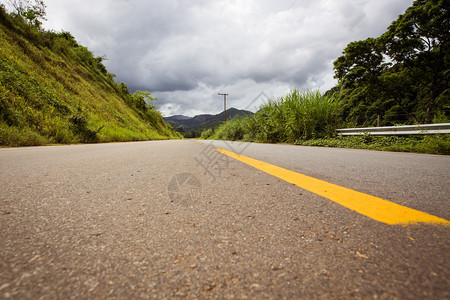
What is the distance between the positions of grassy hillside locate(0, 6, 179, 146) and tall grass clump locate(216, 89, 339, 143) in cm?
885

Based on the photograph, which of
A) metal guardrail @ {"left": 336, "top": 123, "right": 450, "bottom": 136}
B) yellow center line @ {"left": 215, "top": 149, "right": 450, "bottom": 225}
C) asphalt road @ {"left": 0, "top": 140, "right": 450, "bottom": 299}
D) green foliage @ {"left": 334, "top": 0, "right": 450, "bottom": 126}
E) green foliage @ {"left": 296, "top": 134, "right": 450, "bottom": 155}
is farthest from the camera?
green foliage @ {"left": 334, "top": 0, "right": 450, "bottom": 126}

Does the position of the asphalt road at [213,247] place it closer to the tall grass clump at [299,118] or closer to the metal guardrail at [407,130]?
the metal guardrail at [407,130]

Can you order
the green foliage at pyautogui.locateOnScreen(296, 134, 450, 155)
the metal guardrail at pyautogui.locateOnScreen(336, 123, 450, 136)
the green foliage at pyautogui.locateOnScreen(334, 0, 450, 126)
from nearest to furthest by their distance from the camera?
1. the green foliage at pyautogui.locateOnScreen(296, 134, 450, 155)
2. the metal guardrail at pyautogui.locateOnScreen(336, 123, 450, 136)
3. the green foliage at pyautogui.locateOnScreen(334, 0, 450, 126)

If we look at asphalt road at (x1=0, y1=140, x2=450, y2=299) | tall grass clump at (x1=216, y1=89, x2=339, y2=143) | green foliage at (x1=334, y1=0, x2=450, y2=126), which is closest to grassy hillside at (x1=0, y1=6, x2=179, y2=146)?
asphalt road at (x1=0, y1=140, x2=450, y2=299)

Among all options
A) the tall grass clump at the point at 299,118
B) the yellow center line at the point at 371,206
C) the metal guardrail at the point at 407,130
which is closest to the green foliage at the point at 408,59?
the tall grass clump at the point at 299,118

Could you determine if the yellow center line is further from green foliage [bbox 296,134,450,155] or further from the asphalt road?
green foliage [bbox 296,134,450,155]

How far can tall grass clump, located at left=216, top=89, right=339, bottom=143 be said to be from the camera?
23.8 ft

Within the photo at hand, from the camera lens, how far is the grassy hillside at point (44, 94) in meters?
7.11

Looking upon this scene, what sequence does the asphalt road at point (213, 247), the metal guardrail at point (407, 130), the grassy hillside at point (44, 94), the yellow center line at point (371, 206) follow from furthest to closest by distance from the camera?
the grassy hillside at point (44, 94) < the metal guardrail at point (407, 130) < the yellow center line at point (371, 206) < the asphalt road at point (213, 247)

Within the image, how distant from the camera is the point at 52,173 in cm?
181

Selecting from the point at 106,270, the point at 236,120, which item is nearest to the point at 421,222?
the point at 106,270

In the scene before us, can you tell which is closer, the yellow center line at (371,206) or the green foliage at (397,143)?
the yellow center line at (371,206)

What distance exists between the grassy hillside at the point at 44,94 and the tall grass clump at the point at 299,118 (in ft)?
29.1

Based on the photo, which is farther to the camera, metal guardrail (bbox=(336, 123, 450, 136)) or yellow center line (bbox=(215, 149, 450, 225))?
metal guardrail (bbox=(336, 123, 450, 136))
